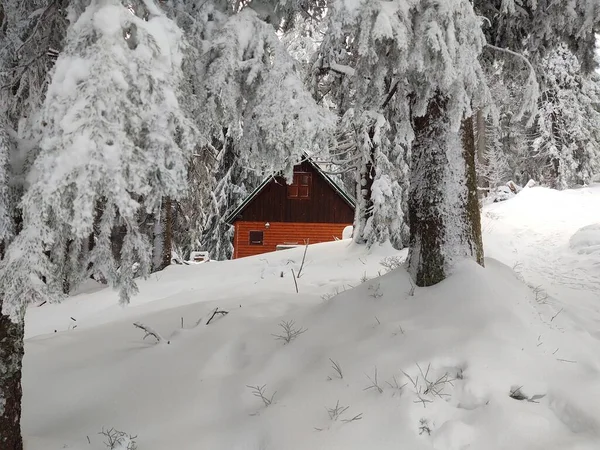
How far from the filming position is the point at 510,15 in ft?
20.9

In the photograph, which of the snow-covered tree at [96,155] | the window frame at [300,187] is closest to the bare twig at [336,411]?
the snow-covered tree at [96,155]

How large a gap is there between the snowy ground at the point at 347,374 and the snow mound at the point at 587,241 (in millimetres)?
4489

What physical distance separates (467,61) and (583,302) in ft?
13.6

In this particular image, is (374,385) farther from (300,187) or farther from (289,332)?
(300,187)

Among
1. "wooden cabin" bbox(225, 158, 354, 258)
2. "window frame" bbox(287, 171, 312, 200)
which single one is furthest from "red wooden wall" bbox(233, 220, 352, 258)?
"window frame" bbox(287, 171, 312, 200)

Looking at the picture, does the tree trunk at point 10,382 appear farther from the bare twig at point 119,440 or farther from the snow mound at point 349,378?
the bare twig at point 119,440

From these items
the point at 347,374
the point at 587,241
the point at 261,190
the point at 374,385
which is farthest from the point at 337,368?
the point at 261,190

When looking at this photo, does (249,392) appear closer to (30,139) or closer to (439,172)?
(30,139)

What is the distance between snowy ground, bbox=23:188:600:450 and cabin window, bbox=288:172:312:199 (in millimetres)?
17940

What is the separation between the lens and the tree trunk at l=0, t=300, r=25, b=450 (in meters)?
3.02

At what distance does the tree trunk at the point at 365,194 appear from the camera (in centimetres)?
1180

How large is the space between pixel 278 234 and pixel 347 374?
800 inches

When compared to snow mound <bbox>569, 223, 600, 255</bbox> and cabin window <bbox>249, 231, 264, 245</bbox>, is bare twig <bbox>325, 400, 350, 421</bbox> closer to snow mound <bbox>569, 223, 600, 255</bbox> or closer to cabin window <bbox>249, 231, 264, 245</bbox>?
snow mound <bbox>569, 223, 600, 255</bbox>

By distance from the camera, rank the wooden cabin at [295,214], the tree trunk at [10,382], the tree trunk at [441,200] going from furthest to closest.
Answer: the wooden cabin at [295,214], the tree trunk at [441,200], the tree trunk at [10,382]
